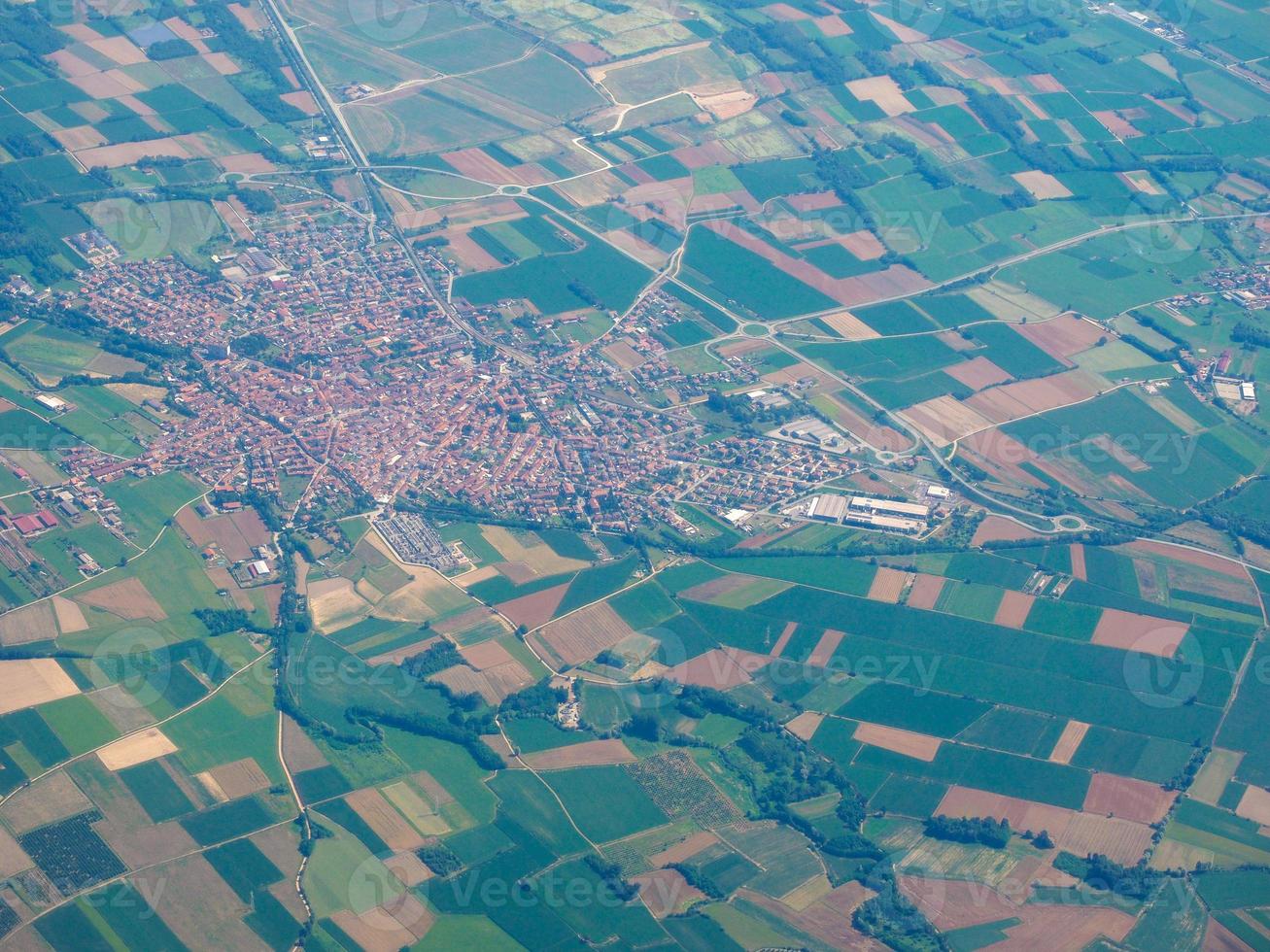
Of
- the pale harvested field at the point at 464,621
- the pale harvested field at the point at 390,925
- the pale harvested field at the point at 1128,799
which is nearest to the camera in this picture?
the pale harvested field at the point at 390,925

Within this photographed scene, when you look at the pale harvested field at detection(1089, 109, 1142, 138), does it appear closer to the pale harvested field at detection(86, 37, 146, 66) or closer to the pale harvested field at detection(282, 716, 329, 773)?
the pale harvested field at detection(86, 37, 146, 66)

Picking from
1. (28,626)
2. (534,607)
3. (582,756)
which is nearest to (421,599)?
(534,607)

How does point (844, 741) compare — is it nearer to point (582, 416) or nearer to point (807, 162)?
point (582, 416)

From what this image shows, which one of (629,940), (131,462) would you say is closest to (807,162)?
(131,462)

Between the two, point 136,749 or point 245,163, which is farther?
point 245,163

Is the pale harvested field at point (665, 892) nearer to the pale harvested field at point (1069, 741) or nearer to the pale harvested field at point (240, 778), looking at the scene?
the pale harvested field at point (240, 778)

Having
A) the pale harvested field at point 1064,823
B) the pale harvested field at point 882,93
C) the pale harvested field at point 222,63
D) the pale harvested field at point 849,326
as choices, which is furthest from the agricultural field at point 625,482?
the pale harvested field at point 222,63

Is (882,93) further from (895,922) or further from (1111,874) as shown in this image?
(895,922)
